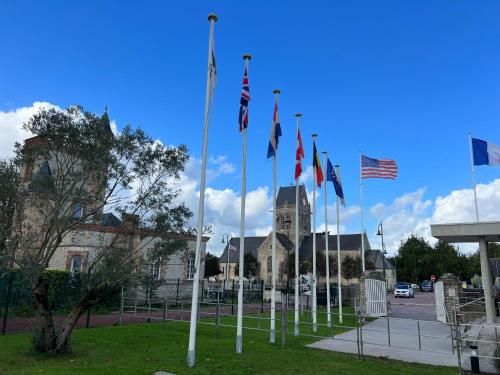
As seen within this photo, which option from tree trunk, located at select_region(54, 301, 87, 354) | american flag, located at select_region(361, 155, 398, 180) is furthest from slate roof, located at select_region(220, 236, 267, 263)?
tree trunk, located at select_region(54, 301, 87, 354)

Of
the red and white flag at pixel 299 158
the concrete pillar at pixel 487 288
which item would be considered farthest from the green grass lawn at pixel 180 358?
the red and white flag at pixel 299 158

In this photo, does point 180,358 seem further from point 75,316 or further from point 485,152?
point 485,152

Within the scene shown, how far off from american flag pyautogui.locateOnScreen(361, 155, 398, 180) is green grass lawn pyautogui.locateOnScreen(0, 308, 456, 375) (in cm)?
942

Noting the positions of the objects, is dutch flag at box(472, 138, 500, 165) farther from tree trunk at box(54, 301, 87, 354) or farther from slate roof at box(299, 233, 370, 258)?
slate roof at box(299, 233, 370, 258)

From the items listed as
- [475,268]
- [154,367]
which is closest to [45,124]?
[154,367]

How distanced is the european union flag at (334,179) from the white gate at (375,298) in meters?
5.57

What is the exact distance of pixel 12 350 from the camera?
436 inches

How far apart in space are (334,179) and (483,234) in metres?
6.99

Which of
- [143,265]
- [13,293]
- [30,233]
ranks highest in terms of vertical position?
[30,233]

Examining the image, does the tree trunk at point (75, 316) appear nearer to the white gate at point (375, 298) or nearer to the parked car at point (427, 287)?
the white gate at point (375, 298)

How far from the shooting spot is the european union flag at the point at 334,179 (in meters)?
18.8

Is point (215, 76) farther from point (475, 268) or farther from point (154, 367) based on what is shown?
point (475, 268)

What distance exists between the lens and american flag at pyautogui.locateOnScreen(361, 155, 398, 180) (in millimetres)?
20000

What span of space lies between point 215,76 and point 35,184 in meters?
5.98
